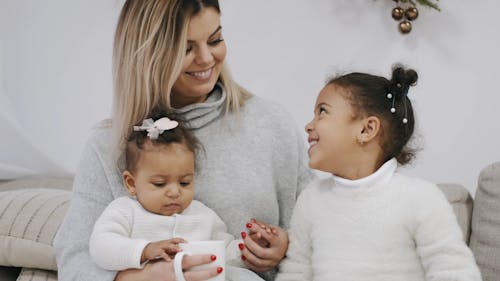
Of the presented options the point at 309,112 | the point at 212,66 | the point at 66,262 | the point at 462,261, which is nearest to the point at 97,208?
the point at 66,262

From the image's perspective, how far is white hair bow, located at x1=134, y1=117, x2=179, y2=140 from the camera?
162 centimetres

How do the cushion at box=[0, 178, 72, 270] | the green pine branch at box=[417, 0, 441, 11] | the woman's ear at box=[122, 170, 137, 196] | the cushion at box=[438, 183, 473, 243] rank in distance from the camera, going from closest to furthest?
1. the woman's ear at box=[122, 170, 137, 196]
2. the cushion at box=[0, 178, 72, 270]
3. the cushion at box=[438, 183, 473, 243]
4. the green pine branch at box=[417, 0, 441, 11]

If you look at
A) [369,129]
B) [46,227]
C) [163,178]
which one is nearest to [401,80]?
[369,129]

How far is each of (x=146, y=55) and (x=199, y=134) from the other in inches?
9.2

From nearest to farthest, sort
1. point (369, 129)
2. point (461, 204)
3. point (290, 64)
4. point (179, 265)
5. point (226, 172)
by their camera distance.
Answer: point (179, 265), point (369, 129), point (226, 172), point (461, 204), point (290, 64)

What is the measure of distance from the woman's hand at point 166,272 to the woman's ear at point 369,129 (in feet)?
1.33

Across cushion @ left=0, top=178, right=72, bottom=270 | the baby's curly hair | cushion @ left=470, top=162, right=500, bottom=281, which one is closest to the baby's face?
the baby's curly hair

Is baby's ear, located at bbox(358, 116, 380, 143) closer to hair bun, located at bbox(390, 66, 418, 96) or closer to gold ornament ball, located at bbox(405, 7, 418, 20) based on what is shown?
hair bun, located at bbox(390, 66, 418, 96)

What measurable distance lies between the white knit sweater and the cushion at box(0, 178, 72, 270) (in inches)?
21.5

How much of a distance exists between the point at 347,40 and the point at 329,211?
1411mm

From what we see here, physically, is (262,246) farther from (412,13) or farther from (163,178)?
(412,13)

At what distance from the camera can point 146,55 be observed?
173cm

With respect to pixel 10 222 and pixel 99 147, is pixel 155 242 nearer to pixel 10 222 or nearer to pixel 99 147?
pixel 99 147

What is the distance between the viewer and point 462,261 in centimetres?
145
